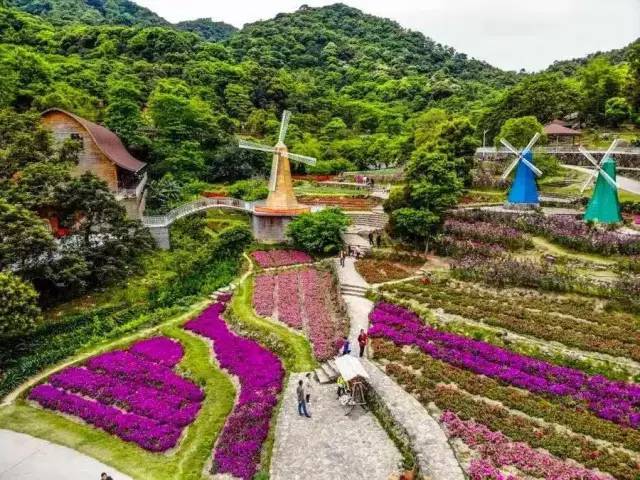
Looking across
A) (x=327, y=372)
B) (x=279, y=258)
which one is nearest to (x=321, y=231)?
(x=279, y=258)

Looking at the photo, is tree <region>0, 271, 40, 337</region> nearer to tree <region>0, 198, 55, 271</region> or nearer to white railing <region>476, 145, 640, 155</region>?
tree <region>0, 198, 55, 271</region>

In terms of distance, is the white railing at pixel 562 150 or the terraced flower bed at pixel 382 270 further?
the white railing at pixel 562 150

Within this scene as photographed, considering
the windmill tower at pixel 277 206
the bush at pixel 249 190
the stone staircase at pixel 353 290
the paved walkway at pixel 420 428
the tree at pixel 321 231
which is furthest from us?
the bush at pixel 249 190

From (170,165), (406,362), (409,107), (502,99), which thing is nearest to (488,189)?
(502,99)

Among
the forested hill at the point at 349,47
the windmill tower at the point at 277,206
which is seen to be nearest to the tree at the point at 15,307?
the windmill tower at the point at 277,206

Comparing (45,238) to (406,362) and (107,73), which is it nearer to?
(406,362)

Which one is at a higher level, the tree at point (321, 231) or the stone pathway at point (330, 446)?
the tree at point (321, 231)

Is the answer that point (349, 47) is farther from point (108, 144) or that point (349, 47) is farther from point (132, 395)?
point (132, 395)

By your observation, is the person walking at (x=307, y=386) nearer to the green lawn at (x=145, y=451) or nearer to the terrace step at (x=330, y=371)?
the terrace step at (x=330, y=371)
